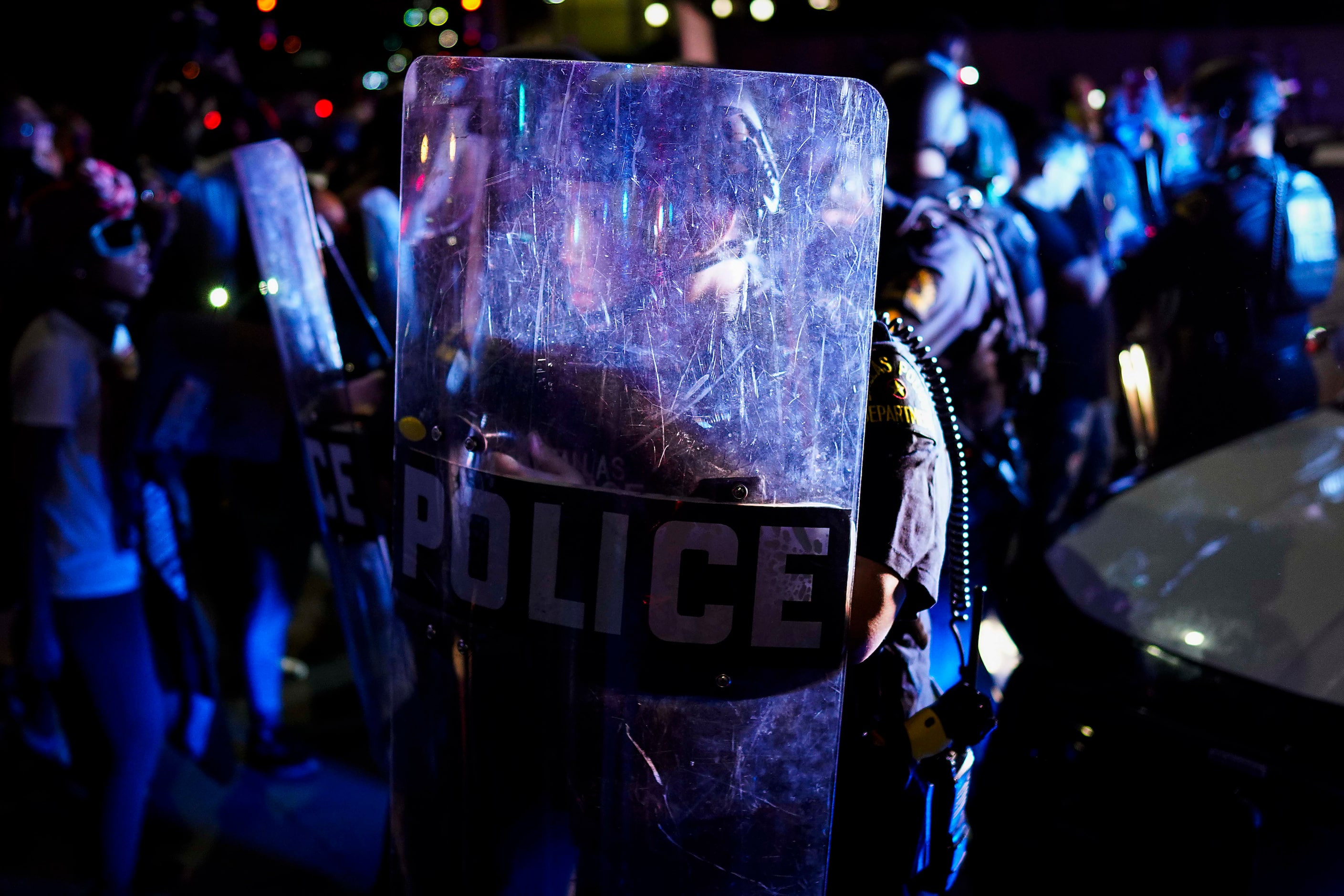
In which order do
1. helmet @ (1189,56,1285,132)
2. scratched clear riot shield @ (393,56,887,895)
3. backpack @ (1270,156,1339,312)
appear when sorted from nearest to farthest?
scratched clear riot shield @ (393,56,887,895) < backpack @ (1270,156,1339,312) < helmet @ (1189,56,1285,132)

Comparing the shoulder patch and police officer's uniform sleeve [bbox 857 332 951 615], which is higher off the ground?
the shoulder patch

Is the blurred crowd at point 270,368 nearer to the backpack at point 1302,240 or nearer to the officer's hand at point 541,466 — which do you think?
the backpack at point 1302,240

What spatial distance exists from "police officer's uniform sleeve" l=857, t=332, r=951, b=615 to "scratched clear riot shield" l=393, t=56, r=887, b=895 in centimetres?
21

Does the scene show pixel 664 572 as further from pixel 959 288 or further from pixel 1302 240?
pixel 1302 240

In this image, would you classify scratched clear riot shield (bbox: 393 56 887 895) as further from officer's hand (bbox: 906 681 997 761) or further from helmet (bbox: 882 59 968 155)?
helmet (bbox: 882 59 968 155)

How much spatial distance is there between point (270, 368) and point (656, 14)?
36.2ft

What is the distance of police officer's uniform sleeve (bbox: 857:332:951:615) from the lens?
1454mm

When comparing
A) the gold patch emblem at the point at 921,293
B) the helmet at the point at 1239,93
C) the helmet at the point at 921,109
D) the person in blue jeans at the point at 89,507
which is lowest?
the person in blue jeans at the point at 89,507

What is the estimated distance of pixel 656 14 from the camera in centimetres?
1258

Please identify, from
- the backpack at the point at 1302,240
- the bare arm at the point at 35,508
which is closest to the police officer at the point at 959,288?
the backpack at the point at 1302,240

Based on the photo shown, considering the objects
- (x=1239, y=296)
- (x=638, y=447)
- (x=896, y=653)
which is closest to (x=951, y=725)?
(x=896, y=653)

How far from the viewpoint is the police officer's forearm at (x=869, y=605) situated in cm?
142

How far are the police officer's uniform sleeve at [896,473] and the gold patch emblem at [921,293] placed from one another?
132 cm

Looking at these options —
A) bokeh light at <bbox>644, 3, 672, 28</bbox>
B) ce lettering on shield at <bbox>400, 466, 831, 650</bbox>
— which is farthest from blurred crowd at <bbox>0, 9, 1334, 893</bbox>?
bokeh light at <bbox>644, 3, 672, 28</bbox>
